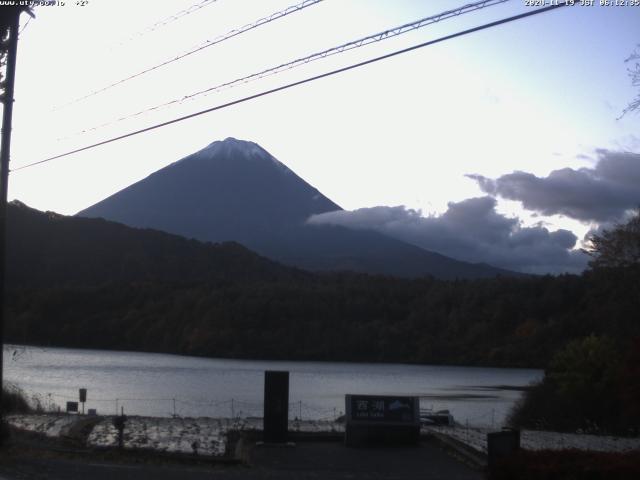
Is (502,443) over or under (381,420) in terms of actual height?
over

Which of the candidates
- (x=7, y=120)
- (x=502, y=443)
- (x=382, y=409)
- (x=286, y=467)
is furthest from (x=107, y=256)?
(x=502, y=443)

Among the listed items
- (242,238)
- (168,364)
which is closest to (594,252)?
(168,364)

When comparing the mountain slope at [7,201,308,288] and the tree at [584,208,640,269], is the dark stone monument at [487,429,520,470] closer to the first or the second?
the tree at [584,208,640,269]

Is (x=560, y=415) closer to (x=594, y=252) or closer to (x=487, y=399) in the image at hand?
(x=594, y=252)

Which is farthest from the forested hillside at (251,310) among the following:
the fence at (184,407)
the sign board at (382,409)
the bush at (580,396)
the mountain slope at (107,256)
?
the sign board at (382,409)

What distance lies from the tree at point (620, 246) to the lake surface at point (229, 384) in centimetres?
797

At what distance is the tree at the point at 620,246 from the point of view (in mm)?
33534

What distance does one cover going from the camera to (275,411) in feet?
59.4

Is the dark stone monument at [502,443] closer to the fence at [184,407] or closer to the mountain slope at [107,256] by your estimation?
the fence at [184,407]

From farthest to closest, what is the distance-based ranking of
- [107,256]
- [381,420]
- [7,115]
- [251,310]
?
[107,256] → [251,310] → [381,420] → [7,115]

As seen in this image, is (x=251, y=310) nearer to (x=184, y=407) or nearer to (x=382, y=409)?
(x=184, y=407)

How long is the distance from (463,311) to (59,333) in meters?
40.5

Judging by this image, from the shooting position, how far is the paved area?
1419 centimetres

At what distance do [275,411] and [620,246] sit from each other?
20.2 m
